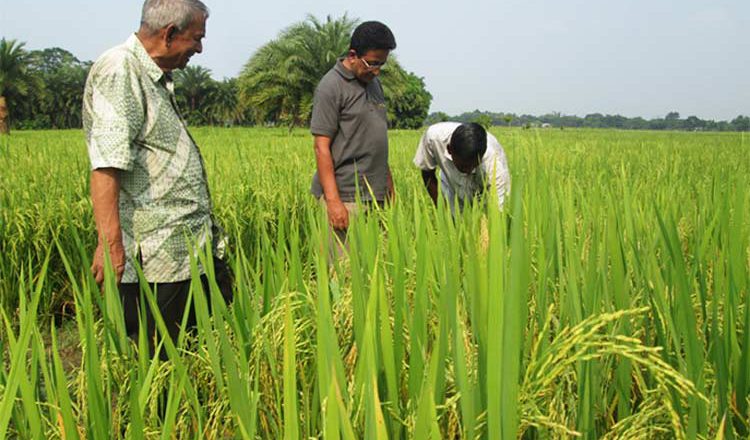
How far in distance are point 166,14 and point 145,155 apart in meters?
0.39

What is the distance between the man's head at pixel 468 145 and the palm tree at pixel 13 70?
29.6 m

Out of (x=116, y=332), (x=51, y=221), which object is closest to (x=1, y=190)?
(x=51, y=221)

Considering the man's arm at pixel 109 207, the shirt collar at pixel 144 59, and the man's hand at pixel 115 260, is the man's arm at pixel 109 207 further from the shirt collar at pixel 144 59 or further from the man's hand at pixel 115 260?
the shirt collar at pixel 144 59

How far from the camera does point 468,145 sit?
2459mm

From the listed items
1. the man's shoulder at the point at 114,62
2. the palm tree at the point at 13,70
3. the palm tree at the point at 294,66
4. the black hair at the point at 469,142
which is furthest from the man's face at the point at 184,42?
the palm tree at the point at 13,70

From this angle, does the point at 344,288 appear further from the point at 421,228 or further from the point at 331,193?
the point at 331,193

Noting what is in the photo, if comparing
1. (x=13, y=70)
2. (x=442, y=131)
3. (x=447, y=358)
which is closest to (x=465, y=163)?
(x=442, y=131)

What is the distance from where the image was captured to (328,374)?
0.63 m

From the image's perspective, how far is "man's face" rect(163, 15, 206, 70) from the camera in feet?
5.31

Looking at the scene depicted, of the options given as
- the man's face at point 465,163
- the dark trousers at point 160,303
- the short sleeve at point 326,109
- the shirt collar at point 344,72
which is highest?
the shirt collar at point 344,72

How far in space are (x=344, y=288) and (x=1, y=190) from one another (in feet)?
9.14

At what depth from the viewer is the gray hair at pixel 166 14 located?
1574 mm

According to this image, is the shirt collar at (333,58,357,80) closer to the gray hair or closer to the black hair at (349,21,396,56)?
the black hair at (349,21,396,56)

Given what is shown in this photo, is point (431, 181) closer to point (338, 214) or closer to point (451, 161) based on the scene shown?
point (451, 161)
